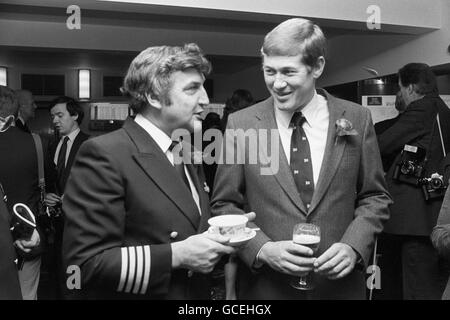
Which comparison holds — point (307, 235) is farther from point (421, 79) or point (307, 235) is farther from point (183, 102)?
point (421, 79)

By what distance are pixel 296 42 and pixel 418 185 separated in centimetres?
175

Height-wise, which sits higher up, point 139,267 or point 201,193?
point 201,193

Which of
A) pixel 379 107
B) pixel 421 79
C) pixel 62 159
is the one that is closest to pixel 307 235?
pixel 421 79

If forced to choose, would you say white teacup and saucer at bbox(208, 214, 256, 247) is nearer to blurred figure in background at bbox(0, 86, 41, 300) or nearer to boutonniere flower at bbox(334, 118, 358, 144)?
boutonniere flower at bbox(334, 118, 358, 144)

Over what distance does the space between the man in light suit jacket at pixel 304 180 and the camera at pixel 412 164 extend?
138 cm

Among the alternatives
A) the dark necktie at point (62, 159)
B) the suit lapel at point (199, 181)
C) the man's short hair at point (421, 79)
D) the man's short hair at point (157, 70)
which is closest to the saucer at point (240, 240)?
the suit lapel at point (199, 181)

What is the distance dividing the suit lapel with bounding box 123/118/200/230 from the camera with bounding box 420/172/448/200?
1954 mm

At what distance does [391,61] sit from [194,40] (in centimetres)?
254

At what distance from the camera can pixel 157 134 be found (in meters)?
1.51

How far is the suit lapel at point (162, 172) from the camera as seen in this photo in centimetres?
141

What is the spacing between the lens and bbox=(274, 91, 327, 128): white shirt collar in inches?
68.5

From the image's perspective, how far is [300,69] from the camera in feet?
5.41

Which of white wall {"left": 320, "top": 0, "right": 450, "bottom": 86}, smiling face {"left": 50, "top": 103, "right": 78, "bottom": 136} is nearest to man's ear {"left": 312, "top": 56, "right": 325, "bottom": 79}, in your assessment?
smiling face {"left": 50, "top": 103, "right": 78, "bottom": 136}
